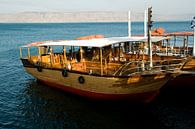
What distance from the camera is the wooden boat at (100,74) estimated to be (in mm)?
20031

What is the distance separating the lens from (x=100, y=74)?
69.2 ft

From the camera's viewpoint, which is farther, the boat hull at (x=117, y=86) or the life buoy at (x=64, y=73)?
the life buoy at (x=64, y=73)

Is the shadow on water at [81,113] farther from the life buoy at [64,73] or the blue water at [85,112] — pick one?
the life buoy at [64,73]

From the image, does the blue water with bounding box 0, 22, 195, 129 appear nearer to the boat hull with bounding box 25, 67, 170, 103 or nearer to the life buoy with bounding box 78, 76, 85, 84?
the boat hull with bounding box 25, 67, 170, 103

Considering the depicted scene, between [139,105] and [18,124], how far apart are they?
9.62 metres

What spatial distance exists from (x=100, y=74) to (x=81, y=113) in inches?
134

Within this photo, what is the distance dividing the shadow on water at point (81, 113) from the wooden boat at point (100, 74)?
834mm

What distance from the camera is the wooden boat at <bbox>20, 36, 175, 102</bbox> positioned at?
2003 centimetres

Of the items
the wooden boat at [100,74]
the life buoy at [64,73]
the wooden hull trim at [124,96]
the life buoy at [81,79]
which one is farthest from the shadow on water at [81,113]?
the life buoy at [64,73]

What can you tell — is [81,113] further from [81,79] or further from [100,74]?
[100,74]

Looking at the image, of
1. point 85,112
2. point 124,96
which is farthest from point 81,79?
point 124,96

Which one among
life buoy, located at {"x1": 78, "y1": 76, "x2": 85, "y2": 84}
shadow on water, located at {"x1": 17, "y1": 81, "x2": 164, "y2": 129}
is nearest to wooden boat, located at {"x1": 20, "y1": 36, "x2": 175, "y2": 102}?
life buoy, located at {"x1": 78, "y1": 76, "x2": 85, "y2": 84}

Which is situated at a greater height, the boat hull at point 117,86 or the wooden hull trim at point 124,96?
the boat hull at point 117,86

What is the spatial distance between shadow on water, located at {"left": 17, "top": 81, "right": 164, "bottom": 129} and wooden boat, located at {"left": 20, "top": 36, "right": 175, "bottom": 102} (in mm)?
834
